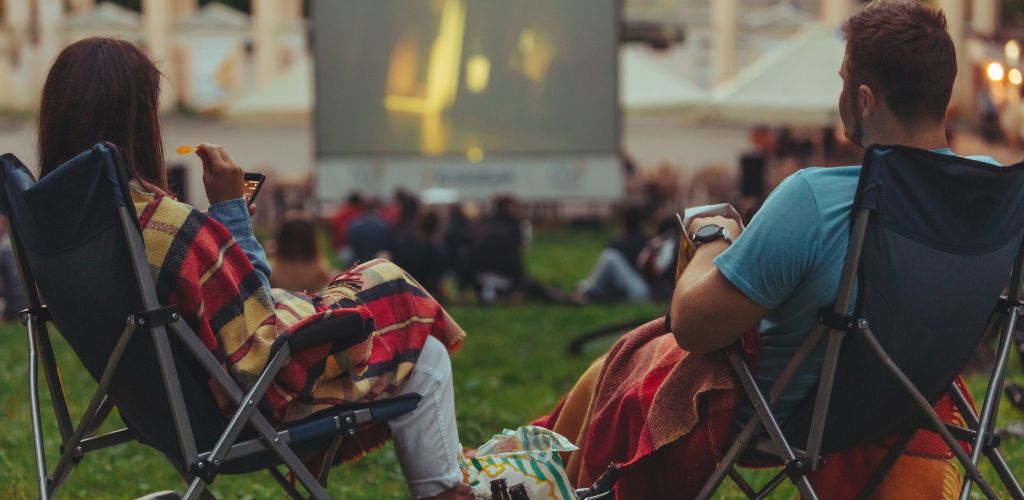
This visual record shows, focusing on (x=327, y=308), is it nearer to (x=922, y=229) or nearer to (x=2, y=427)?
(x=922, y=229)

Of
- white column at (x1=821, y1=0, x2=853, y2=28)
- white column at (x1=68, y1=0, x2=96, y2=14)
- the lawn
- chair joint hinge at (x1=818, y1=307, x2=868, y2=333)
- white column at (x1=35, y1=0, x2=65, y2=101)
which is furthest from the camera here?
white column at (x1=68, y1=0, x2=96, y2=14)

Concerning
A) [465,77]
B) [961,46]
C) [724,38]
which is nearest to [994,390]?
[465,77]

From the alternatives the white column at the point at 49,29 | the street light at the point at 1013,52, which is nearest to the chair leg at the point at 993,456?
the street light at the point at 1013,52

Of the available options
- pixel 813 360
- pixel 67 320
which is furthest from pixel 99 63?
pixel 813 360

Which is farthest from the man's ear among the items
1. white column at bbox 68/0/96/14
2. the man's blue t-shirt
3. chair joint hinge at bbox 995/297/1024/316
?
white column at bbox 68/0/96/14

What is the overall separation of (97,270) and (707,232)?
132cm

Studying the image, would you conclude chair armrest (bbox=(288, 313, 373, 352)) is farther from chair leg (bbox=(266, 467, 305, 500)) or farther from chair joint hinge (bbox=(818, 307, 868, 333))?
chair joint hinge (bbox=(818, 307, 868, 333))

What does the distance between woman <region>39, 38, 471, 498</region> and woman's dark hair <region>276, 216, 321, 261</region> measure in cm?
677

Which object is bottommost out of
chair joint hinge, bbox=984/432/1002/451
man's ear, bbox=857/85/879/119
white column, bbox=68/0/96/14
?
chair joint hinge, bbox=984/432/1002/451

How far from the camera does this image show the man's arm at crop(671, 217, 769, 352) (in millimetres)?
3123

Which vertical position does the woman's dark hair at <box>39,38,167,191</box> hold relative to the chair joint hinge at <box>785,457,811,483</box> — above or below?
above

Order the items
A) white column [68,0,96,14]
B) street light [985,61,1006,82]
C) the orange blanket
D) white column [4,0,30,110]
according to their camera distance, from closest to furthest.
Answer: the orange blanket
street light [985,61,1006,82]
white column [4,0,30,110]
white column [68,0,96,14]

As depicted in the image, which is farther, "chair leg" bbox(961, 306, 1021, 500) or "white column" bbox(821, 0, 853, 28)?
"white column" bbox(821, 0, 853, 28)

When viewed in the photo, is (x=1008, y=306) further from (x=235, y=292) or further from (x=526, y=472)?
(x=235, y=292)
